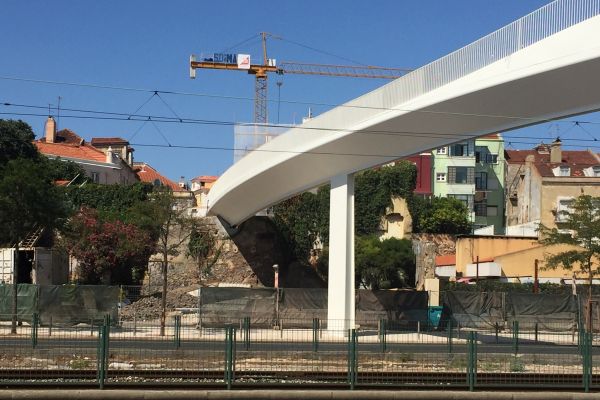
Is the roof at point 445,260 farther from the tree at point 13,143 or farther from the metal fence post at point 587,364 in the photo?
the metal fence post at point 587,364

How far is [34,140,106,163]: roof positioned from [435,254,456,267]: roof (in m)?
36.2

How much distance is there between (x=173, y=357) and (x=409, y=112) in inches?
479

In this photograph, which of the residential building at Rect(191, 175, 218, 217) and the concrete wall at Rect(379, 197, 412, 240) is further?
the residential building at Rect(191, 175, 218, 217)

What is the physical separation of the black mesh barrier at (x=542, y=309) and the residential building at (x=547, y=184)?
19693 millimetres

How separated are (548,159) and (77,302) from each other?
58.3 m

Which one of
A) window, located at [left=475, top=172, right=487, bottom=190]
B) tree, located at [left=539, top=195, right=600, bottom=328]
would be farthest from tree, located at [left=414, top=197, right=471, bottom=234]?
tree, located at [left=539, top=195, right=600, bottom=328]

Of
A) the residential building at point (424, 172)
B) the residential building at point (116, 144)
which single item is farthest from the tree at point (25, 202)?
the residential building at point (116, 144)

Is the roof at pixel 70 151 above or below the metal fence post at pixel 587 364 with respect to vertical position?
above

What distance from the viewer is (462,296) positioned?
41969 millimetres

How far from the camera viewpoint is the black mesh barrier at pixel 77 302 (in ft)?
121

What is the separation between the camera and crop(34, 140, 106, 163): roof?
82.8m

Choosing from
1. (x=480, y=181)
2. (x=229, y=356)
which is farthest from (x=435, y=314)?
(x=480, y=181)

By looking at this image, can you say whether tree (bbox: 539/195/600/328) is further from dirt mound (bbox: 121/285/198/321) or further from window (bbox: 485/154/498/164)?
window (bbox: 485/154/498/164)

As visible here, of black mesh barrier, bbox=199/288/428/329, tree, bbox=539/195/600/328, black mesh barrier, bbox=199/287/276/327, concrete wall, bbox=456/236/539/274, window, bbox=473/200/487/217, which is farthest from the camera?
window, bbox=473/200/487/217
